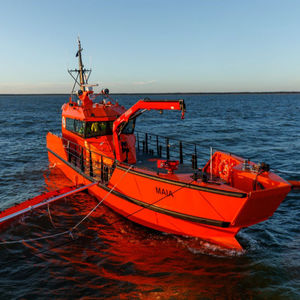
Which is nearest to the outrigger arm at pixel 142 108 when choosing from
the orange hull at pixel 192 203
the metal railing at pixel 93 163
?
the metal railing at pixel 93 163

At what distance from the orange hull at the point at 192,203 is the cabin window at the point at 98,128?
296 cm

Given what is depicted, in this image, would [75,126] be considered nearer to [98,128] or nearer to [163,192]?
[98,128]

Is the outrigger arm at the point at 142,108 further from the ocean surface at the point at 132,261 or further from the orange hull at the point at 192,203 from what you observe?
the ocean surface at the point at 132,261

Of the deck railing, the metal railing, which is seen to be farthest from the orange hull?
the deck railing

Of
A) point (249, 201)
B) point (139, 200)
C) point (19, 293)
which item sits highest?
point (249, 201)

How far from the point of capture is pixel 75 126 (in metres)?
12.0

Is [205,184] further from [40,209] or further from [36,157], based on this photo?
[36,157]

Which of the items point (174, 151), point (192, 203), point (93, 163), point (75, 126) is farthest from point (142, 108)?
point (75, 126)

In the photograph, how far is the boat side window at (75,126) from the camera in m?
11.3

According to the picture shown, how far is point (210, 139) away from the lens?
26.9m

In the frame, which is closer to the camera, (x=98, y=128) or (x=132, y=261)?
(x=132, y=261)

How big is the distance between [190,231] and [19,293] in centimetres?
457

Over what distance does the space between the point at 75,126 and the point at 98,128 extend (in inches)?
57.0

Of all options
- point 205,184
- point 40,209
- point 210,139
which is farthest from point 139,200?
point 210,139
